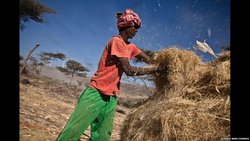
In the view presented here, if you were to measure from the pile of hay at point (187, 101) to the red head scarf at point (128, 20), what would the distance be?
429mm

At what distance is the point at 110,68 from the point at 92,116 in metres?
0.53

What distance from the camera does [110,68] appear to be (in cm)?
323

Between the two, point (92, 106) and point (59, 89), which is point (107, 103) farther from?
point (59, 89)

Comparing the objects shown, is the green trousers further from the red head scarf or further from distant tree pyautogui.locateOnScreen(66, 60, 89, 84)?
distant tree pyautogui.locateOnScreen(66, 60, 89, 84)

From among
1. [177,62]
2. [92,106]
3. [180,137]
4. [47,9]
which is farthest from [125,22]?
[47,9]

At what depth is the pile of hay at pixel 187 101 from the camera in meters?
2.53

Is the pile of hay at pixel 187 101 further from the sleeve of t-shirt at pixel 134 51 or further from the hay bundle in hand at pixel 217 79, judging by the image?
the sleeve of t-shirt at pixel 134 51

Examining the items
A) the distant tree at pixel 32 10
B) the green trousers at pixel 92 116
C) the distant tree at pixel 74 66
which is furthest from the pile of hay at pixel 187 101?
the distant tree at pixel 74 66

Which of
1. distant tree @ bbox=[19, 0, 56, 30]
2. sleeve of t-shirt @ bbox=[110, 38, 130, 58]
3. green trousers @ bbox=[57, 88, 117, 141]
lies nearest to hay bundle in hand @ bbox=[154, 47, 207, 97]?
sleeve of t-shirt @ bbox=[110, 38, 130, 58]

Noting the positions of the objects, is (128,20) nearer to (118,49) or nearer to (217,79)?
(118,49)

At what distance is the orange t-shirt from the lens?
3178 mm
